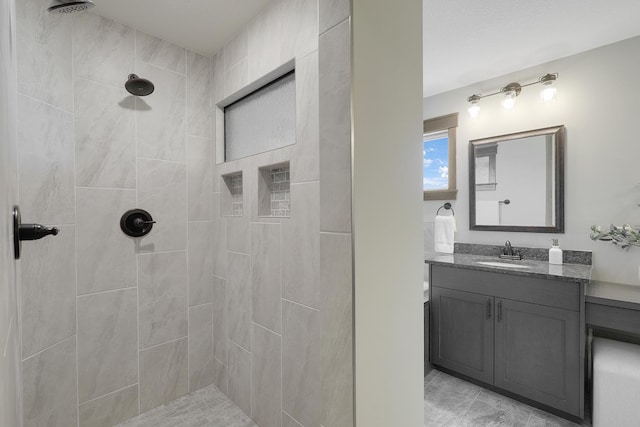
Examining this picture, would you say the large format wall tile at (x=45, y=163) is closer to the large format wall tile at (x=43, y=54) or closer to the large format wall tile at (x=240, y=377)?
the large format wall tile at (x=43, y=54)

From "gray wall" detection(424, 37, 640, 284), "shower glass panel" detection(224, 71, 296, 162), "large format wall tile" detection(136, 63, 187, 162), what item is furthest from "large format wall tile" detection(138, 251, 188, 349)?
"gray wall" detection(424, 37, 640, 284)

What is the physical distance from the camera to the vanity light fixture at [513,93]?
229 centimetres

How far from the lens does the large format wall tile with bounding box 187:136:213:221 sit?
2127 millimetres

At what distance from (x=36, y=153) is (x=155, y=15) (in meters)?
1.00

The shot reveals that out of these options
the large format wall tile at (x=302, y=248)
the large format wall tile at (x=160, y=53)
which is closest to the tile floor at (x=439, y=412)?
the large format wall tile at (x=302, y=248)

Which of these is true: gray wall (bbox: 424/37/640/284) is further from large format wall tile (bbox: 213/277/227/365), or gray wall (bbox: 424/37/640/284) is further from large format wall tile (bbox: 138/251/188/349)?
large format wall tile (bbox: 138/251/188/349)

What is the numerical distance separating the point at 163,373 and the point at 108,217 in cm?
109

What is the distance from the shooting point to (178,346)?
205cm

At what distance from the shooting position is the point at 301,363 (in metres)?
1.49

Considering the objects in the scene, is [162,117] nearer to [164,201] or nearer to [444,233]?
[164,201]

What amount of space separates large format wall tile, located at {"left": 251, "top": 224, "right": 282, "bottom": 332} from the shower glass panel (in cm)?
53

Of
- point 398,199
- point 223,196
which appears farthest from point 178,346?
point 398,199

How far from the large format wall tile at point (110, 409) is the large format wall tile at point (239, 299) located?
26.2 inches

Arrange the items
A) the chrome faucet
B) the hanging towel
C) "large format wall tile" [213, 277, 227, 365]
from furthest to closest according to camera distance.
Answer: the hanging towel → the chrome faucet → "large format wall tile" [213, 277, 227, 365]
